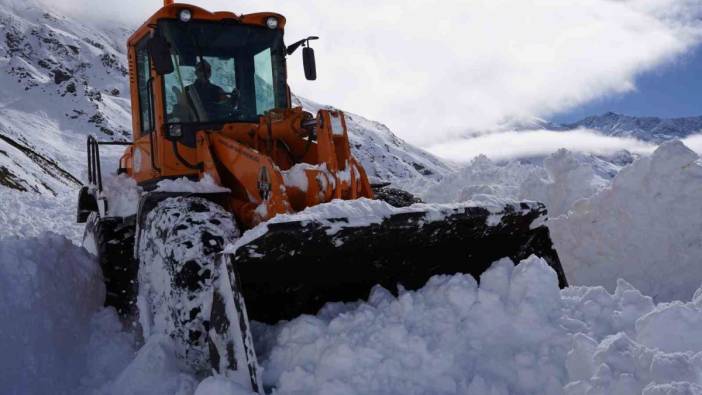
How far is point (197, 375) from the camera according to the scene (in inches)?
153

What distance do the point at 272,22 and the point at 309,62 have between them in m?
0.54

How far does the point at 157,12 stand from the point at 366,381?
11.7ft

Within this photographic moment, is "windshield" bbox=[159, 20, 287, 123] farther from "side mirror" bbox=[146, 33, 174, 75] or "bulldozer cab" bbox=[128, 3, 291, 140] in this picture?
"side mirror" bbox=[146, 33, 174, 75]

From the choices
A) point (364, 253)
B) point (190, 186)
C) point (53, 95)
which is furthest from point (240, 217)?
point (53, 95)

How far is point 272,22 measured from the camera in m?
5.92

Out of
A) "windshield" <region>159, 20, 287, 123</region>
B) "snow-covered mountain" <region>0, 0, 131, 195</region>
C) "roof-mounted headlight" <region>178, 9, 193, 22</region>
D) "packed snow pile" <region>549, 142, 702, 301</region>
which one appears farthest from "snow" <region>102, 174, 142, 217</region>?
"snow-covered mountain" <region>0, 0, 131, 195</region>

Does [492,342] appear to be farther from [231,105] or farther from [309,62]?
[309,62]

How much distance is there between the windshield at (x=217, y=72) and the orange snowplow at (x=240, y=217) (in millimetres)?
10

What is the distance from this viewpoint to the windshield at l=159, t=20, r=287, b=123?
18.1ft

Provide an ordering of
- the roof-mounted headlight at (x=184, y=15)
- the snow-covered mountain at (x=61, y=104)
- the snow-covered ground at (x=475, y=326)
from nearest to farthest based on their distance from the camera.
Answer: the snow-covered ground at (x=475, y=326)
the roof-mounted headlight at (x=184, y=15)
the snow-covered mountain at (x=61, y=104)

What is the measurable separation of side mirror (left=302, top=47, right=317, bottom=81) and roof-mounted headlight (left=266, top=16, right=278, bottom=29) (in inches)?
15.8

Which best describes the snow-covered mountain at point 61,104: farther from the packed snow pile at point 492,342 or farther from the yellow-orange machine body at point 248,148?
the packed snow pile at point 492,342

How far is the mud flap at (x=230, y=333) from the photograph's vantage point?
11.3 ft

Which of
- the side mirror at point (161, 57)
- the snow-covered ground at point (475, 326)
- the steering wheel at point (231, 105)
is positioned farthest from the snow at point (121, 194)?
the side mirror at point (161, 57)
